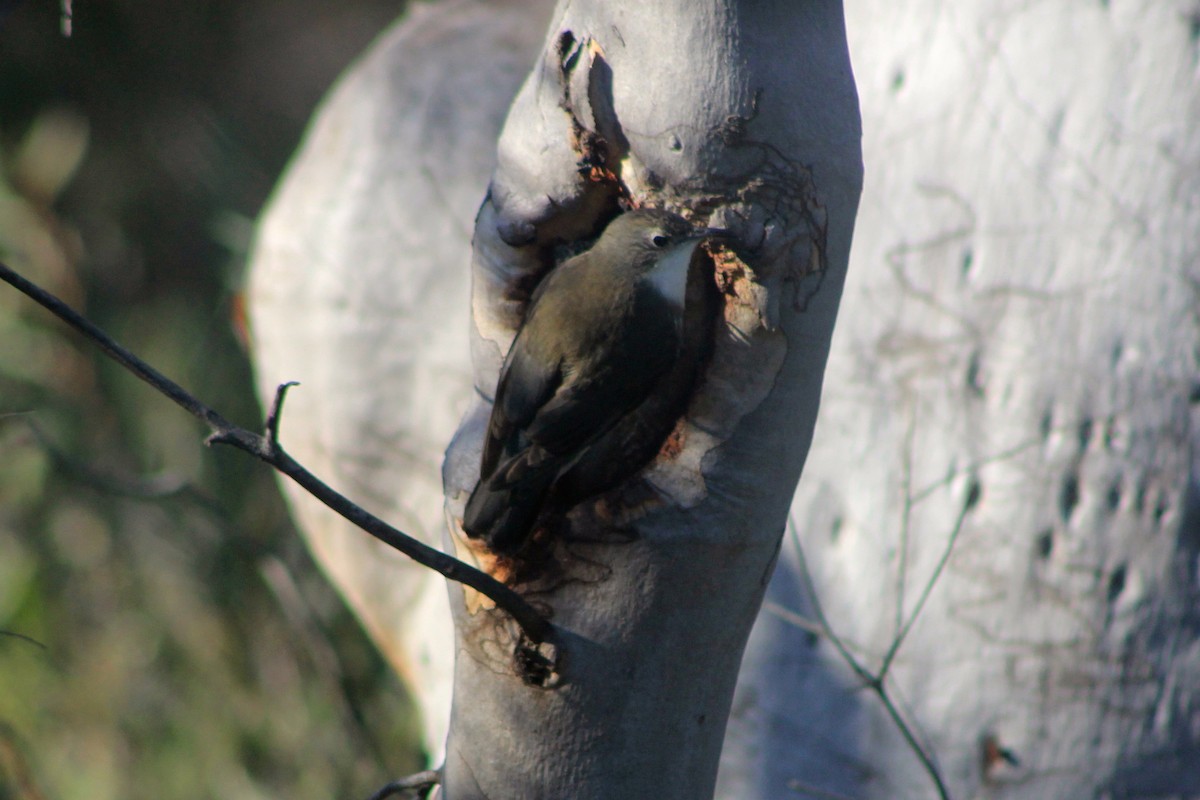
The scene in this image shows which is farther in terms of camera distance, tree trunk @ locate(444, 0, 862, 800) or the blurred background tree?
the blurred background tree

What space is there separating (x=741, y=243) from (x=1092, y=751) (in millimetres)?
788

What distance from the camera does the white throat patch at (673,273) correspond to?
2.27 feet

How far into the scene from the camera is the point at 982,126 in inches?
45.9

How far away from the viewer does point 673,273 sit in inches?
27.7

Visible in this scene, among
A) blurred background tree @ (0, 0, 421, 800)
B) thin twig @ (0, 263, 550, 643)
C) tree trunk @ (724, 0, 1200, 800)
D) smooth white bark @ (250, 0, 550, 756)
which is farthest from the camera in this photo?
blurred background tree @ (0, 0, 421, 800)

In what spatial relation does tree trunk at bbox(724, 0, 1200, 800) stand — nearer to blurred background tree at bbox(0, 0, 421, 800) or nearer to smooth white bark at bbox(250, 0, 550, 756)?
smooth white bark at bbox(250, 0, 550, 756)

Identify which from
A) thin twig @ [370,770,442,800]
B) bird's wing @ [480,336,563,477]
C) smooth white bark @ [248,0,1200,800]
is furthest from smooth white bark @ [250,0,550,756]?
bird's wing @ [480,336,563,477]

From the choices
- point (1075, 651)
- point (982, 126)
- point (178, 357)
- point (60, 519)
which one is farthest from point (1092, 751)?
point (60, 519)

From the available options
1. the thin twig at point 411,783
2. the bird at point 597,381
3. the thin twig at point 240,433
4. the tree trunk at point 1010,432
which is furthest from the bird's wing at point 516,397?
the tree trunk at point 1010,432

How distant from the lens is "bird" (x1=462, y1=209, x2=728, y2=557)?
683mm

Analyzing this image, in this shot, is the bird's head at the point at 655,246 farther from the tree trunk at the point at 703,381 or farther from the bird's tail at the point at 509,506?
the bird's tail at the point at 509,506

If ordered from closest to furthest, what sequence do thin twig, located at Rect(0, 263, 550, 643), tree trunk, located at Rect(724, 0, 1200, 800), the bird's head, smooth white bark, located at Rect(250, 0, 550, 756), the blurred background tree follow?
thin twig, located at Rect(0, 263, 550, 643)
the bird's head
tree trunk, located at Rect(724, 0, 1200, 800)
smooth white bark, located at Rect(250, 0, 550, 756)
the blurred background tree

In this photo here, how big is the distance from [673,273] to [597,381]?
0.29 feet

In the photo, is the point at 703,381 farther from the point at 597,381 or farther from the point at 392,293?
the point at 392,293
